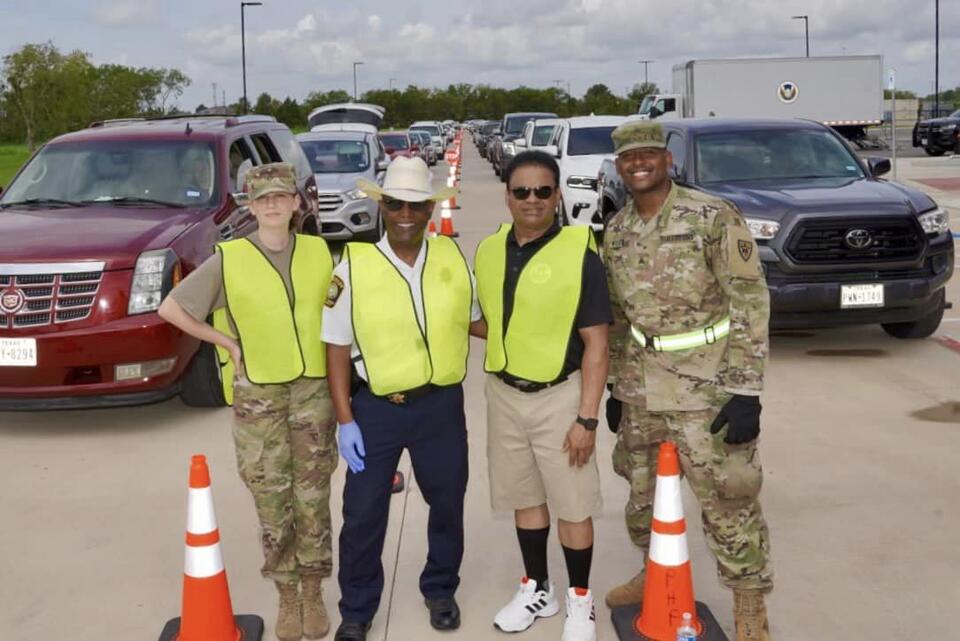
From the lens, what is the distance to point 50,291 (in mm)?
6430

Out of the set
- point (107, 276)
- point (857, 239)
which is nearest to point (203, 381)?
point (107, 276)

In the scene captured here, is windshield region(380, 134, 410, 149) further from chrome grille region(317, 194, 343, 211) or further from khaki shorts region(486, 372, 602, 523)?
khaki shorts region(486, 372, 602, 523)

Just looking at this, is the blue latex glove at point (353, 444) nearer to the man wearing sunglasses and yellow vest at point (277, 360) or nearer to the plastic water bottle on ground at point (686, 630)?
the man wearing sunglasses and yellow vest at point (277, 360)

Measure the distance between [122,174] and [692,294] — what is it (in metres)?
5.34

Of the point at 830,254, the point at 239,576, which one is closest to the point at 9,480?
the point at 239,576

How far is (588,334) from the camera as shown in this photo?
367 centimetres

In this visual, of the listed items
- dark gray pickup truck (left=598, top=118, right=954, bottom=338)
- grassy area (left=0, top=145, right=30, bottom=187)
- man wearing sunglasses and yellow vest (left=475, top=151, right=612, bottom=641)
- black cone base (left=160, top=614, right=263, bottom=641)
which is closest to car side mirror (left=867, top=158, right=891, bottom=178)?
dark gray pickup truck (left=598, top=118, right=954, bottom=338)

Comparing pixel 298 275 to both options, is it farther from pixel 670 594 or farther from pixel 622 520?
pixel 622 520

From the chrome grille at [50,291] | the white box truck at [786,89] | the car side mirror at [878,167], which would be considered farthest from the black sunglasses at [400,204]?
the white box truck at [786,89]

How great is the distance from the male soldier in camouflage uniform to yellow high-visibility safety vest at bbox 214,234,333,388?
1.09 meters

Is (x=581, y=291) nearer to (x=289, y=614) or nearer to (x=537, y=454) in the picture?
(x=537, y=454)

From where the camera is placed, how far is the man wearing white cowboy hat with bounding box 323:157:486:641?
369 centimetres

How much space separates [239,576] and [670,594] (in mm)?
1861

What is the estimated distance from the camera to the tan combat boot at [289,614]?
398 centimetres
